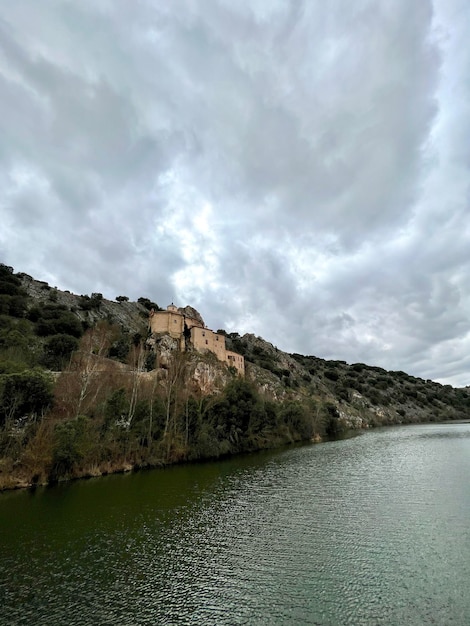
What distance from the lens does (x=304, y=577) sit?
539 inches

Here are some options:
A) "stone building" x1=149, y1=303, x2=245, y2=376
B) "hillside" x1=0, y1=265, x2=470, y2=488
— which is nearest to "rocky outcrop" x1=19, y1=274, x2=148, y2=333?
"hillside" x1=0, y1=265, x2=470, y2=488

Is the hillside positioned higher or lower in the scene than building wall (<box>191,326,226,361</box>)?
lower

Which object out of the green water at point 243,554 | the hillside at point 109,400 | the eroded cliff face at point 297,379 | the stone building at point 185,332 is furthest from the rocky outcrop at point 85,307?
the green water at point 243,554

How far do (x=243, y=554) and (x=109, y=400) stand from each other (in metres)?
31.6

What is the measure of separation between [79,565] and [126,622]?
542cm

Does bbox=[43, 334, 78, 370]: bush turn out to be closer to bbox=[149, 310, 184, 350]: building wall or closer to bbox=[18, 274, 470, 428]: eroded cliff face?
bbox=[18, 274, 470, 428]: eroded cliff face

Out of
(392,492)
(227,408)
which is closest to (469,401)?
(227,408)

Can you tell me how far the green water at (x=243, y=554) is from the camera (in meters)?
11.7

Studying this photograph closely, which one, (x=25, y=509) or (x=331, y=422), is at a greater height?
(x=331, y=422)

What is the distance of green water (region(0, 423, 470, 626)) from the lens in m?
11.7

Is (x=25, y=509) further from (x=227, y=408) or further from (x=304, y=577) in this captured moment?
(x=227, y=408)

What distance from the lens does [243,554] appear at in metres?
16.3

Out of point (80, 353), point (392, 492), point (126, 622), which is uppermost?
point (80, 353)

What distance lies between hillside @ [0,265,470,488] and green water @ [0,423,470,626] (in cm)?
625
